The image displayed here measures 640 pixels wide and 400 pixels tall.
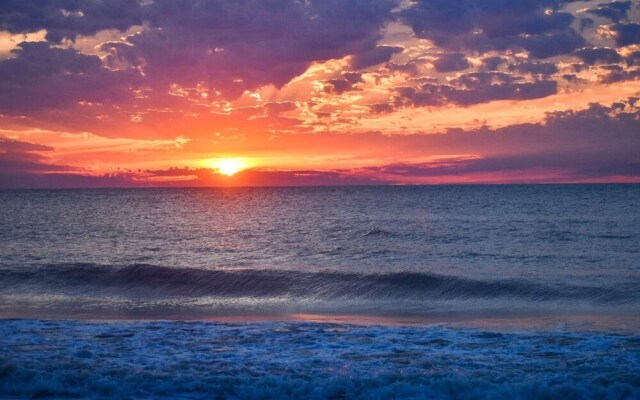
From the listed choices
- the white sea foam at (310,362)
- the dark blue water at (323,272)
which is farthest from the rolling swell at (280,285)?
the white sea foam at (310,362)

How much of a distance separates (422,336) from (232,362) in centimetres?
447

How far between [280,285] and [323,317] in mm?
6052

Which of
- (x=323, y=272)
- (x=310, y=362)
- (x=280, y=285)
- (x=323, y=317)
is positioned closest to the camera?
(x=310, y=362)

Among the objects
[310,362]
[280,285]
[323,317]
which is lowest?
[280,285]

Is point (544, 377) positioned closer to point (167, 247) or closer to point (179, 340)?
point (179, 340)

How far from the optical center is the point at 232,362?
1105 cm

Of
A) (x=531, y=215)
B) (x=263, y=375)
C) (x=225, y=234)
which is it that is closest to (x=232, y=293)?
(x=263, y=375)

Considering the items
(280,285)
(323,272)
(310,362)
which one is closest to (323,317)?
(310,362)

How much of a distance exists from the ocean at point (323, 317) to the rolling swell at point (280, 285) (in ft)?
0.37

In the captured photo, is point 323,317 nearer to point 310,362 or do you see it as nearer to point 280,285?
point 310,362

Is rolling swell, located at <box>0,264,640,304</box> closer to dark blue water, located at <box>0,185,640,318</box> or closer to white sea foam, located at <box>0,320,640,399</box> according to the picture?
dark blue water, located at <box>0,185,640,318</box>

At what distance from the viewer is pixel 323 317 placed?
16.6 metres

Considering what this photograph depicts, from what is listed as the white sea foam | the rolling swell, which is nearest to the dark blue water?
the rolling swell

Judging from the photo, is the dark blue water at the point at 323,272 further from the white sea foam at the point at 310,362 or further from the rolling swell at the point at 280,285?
the white sea foam at the point at 310,362
